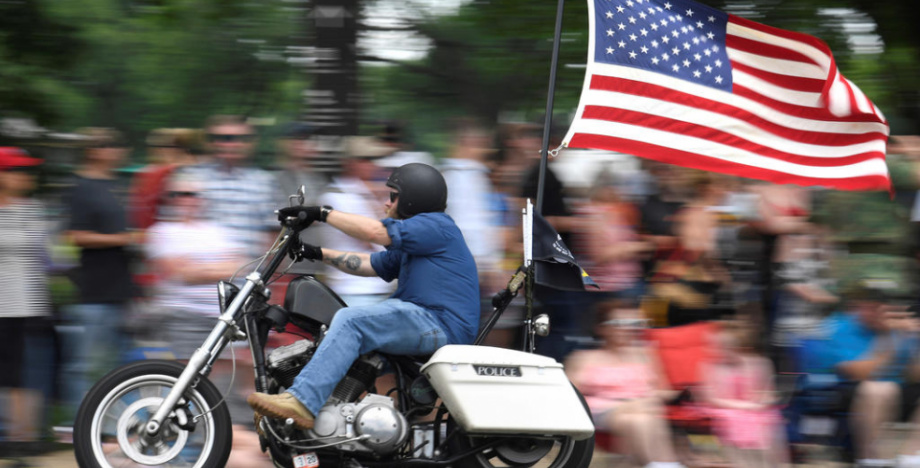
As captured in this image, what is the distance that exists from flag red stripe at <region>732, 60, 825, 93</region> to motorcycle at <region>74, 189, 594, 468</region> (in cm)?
188

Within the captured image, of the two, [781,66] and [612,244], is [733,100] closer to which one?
[781,66]

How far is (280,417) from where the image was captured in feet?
16.3

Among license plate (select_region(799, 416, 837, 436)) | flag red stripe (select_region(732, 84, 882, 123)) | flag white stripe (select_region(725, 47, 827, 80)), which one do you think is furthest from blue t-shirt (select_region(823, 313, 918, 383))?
flag white stripe (select_region(725, 47, 827, 80))

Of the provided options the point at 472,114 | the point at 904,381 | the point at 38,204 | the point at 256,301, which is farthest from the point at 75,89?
the point at 904,381

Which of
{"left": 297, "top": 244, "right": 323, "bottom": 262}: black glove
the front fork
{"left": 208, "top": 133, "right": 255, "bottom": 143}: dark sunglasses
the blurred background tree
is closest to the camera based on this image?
the front fork

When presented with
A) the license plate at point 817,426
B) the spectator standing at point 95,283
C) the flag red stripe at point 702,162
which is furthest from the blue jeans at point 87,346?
the license plate at point 817,426

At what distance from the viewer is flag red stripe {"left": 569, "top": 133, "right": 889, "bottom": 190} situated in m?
5.60

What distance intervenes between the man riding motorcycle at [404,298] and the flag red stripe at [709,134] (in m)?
0.97

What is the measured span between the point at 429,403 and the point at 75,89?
4.58 metres

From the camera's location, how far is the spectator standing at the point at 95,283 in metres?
6.66

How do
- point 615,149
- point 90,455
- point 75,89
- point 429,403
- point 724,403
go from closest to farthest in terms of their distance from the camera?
point 90,455
point 429,403
point 615,149
point 724,403
point 75,89

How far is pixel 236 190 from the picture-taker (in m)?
6.71

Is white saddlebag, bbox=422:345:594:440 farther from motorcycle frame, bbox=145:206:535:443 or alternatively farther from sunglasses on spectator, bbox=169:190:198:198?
sunglasses on spectator, bbox=169:190:198:198

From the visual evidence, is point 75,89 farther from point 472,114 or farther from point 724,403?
point 724,403
